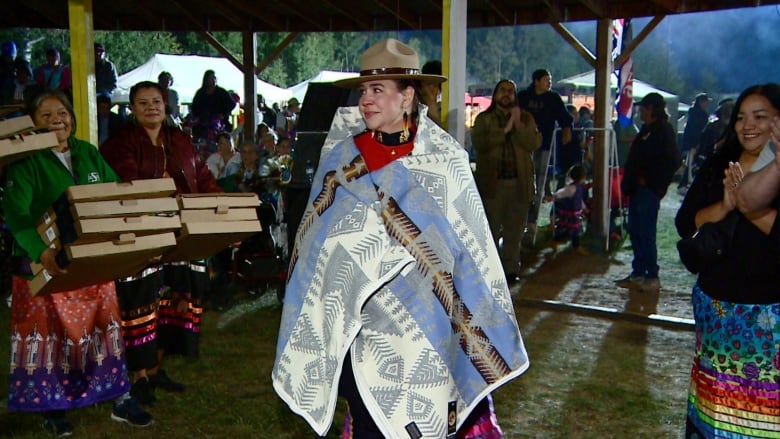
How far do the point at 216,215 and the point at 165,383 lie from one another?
5.05 ft

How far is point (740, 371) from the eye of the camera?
294 centimetres

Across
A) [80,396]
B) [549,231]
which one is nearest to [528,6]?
[549,231]

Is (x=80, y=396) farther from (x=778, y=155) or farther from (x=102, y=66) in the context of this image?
(x=102, y=66)

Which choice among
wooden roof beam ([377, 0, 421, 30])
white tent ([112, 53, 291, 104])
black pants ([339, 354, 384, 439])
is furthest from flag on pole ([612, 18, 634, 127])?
white tent ([112, 53, 291, 104])

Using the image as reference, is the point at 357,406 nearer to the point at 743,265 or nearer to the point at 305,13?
the point at 743,265

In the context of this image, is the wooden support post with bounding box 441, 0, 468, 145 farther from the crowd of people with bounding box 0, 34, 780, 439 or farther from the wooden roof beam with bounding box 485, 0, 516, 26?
the wooden roof beam with bounding box 485, 0, 516, 26

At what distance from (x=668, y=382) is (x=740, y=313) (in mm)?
2388

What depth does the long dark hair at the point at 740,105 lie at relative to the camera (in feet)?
9.72

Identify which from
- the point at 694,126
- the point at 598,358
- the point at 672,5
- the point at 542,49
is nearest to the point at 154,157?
the point at 598,358

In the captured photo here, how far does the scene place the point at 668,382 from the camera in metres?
5.17

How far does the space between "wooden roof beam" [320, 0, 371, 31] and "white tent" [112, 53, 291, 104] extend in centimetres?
1061

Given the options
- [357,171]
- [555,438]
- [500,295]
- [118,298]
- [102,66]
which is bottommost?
[555,438]

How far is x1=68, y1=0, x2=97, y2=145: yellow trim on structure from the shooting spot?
489 centimetres

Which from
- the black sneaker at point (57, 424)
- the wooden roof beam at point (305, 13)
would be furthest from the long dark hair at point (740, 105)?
the wooden roof beam at point (305, 13)
